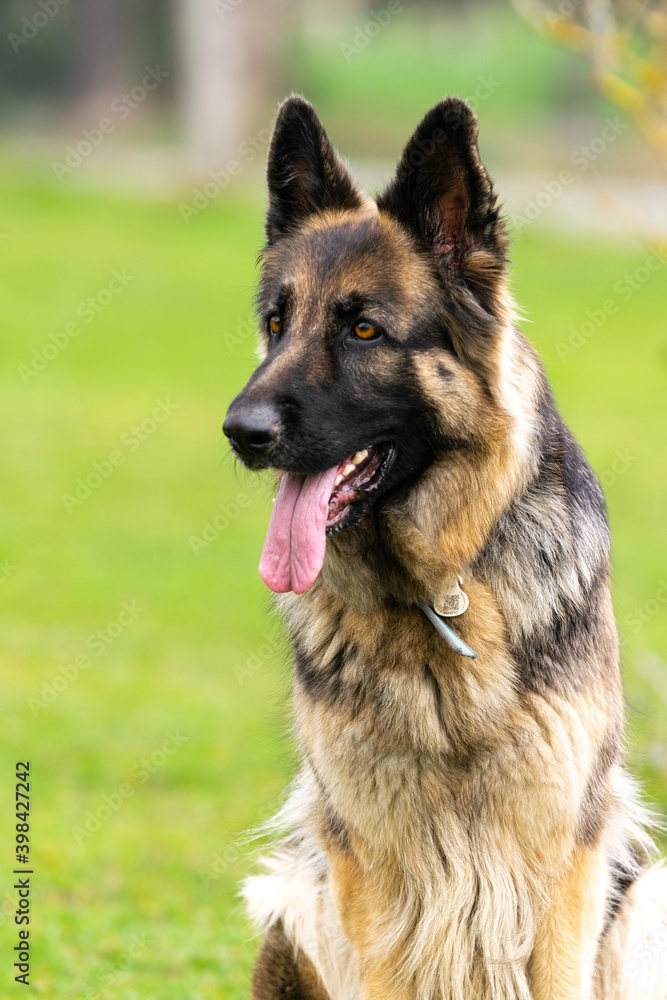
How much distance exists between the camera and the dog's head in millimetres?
3707

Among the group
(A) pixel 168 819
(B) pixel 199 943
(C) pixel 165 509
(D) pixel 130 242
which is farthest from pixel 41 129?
(B) pixel 199 943

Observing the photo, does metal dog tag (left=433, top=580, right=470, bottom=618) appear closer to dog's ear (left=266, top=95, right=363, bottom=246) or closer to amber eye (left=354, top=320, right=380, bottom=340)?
amber eye (left=354, top=320, right=380, bottom=340)

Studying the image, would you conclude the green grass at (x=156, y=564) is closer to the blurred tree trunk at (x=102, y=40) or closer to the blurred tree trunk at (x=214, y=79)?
the blurred tree trunk at (x=214, y=79)

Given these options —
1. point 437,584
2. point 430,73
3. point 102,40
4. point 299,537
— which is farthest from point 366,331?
point 430,73

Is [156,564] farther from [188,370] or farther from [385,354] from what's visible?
[385,354]

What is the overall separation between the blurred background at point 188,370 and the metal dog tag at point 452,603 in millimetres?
868

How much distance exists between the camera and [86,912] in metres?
6.07

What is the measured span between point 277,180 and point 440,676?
1.69 meters

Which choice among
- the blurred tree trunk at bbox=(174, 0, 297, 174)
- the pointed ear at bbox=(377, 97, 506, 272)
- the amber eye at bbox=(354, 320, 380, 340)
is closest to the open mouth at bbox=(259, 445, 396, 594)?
the amber eye at bbox=(354, 320, 380, 340)

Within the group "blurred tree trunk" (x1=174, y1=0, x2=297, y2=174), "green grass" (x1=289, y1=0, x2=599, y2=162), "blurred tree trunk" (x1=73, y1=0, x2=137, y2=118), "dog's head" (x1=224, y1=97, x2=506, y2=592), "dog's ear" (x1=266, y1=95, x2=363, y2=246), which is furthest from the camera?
"blurred tree trunk" (x1=73, y1=0, x2=137, y2=118)

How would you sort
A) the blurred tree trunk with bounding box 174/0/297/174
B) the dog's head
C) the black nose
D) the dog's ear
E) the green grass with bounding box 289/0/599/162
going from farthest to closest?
the green grass with bounding box 289/0/599/162, the blurred tree trunk with bounding box 174/0/297/174, the dog's ear, the dog's head, the black nose

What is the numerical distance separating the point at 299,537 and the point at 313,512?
0.28ft

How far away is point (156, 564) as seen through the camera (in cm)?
1323

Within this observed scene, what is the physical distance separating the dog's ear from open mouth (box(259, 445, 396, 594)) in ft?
3.02
